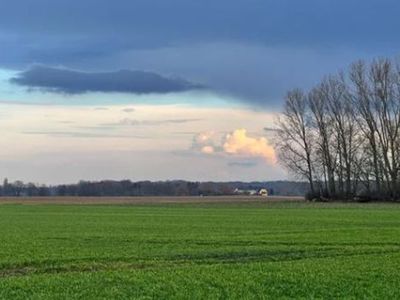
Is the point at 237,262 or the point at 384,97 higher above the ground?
the point at 384,97

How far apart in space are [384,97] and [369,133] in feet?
23.1

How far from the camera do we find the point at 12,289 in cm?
2120

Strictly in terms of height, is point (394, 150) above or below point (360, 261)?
above

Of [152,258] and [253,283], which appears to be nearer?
[253,283]

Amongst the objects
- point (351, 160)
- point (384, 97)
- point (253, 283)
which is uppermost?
point (384, 97)

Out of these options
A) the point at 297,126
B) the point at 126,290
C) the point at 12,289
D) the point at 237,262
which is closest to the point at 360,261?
the point at 237,262

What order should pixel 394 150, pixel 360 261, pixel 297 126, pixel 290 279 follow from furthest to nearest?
pixel 297 126 → pixel 394 150 → pixel 360 261 → pixel 290 279

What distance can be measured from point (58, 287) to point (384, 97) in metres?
123

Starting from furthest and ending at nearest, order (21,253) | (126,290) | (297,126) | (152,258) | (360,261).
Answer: (297,126), (21,253), (152,258), (360,261), (126,290)

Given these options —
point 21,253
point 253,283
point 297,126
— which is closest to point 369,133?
point 297,126

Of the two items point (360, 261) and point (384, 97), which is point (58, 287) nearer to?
point (360, 261)

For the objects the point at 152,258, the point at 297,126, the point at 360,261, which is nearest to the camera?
the point at 360,261

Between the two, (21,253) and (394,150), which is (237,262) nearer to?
(21,253)

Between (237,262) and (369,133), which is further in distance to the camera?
(369,133)
